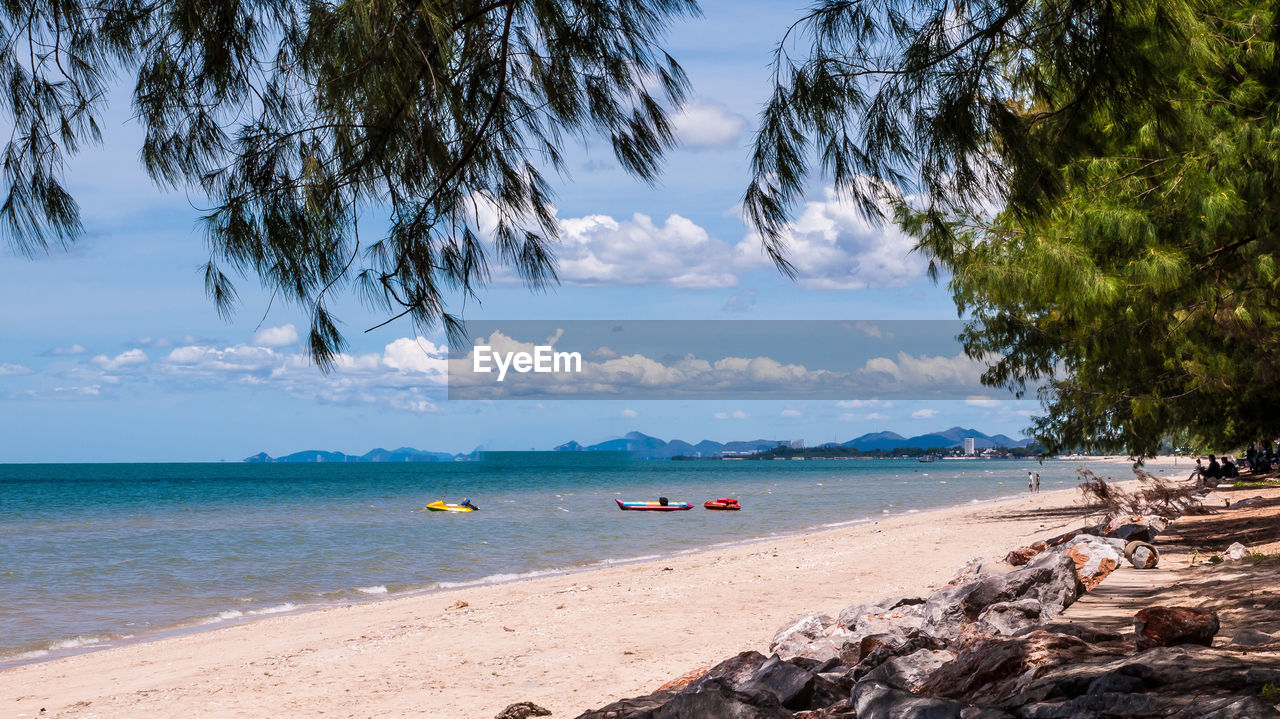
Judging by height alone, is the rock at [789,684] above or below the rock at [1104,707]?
below

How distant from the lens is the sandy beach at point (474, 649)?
28.7ft

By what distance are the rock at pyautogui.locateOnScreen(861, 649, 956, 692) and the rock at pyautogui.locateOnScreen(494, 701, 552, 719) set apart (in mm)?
2763

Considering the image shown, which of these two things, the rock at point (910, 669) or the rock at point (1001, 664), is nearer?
the rock at point (1001, 664)

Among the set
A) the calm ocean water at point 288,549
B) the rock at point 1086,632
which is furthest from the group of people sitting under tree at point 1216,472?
the rock at point 1086,632

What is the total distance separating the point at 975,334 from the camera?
854 inches

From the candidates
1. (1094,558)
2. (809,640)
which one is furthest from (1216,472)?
(809,640)

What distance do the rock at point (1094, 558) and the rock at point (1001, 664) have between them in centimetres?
381

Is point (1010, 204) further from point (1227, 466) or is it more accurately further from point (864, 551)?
point (1227, 466)

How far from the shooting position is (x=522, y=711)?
7.19m

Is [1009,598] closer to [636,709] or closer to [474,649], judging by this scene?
[636,709]

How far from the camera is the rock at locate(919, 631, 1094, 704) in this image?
4695 millimetres

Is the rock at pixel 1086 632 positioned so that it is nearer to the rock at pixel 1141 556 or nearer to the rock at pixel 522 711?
the rock at pixel 522 711

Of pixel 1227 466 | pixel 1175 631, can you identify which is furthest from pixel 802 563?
pixel 1227 466

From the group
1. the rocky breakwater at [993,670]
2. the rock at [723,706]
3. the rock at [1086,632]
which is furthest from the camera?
the rock at [1086,632]
